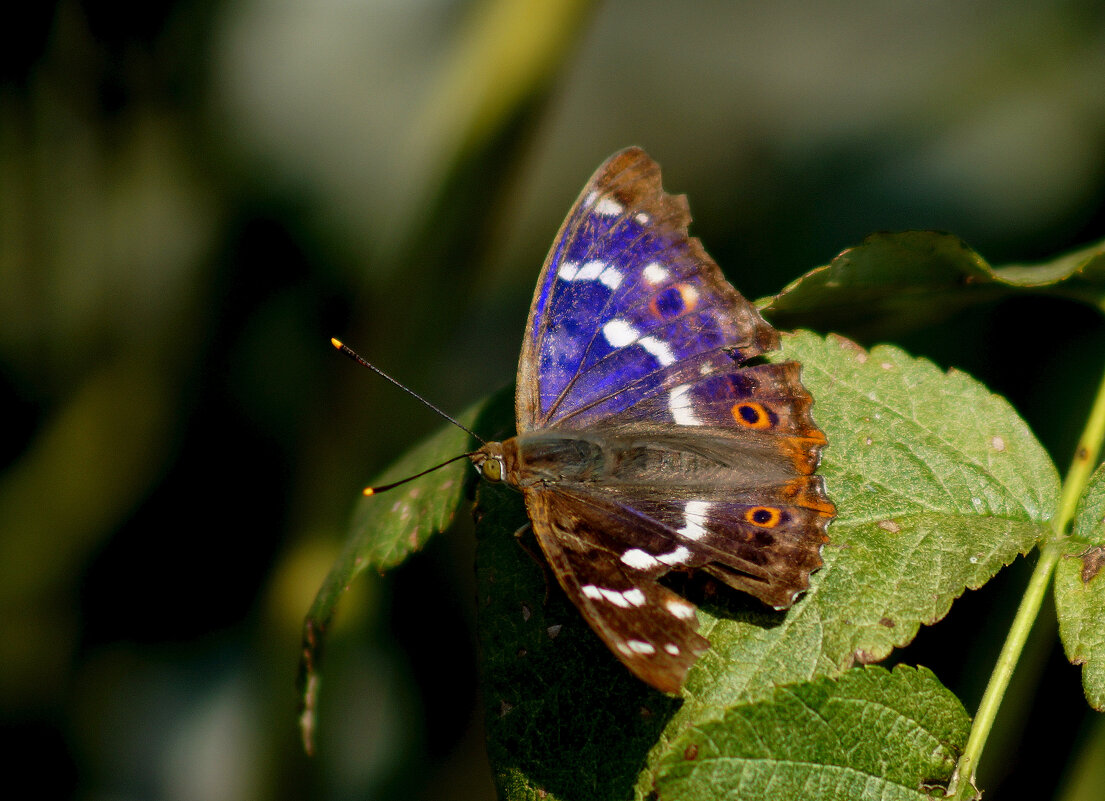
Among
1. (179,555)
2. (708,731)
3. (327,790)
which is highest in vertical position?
(708,731)

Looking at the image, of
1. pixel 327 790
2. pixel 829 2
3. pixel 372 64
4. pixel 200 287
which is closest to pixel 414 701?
pixel 327 790

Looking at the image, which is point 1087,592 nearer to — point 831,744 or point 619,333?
point 831,744

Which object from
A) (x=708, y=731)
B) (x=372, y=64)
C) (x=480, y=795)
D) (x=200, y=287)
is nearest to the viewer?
(x=708, y=731)

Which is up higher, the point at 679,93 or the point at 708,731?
the point at 679,93

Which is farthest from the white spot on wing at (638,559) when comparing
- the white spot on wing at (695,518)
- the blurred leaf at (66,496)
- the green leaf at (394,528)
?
the blurred leaf at (66,496)

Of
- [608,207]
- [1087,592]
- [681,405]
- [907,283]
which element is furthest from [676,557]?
[608,207]

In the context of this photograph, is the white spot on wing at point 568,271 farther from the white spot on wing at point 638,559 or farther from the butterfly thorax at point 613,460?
the white spot on wing at point 638,559

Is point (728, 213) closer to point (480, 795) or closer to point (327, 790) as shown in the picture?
point (480, 795)
